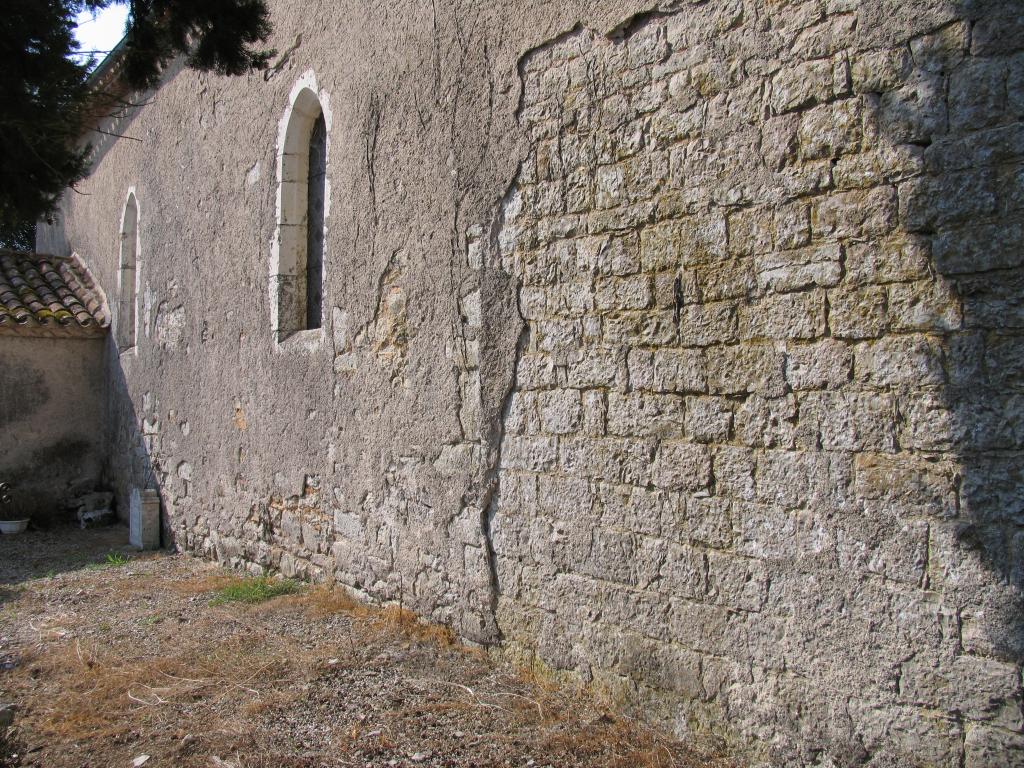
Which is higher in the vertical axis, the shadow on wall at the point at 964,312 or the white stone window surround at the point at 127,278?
the white stone window surround at the point at 127,278

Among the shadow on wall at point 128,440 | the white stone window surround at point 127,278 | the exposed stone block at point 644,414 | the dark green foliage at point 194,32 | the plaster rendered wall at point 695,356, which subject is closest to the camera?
the plaster rendered wall at point 695,356

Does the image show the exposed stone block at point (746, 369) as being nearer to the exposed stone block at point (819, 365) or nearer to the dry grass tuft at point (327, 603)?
the exposed stone block at point (819, 365)

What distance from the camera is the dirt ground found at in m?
3.29

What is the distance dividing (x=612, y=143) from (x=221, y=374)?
431cm

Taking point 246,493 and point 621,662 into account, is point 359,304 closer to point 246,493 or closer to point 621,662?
point 246,493

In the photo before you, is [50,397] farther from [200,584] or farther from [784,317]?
[784,317]

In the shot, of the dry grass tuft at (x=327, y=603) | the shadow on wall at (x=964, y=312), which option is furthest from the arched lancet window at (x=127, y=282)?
the shadow on wall at (x=964, y=312)

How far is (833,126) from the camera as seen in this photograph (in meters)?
2.93

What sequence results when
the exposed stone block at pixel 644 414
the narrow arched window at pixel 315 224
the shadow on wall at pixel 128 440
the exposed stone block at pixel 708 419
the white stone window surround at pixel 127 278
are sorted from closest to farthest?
the exposed stone block at pixel 708 419, the exposed stone block at pixel 644 414, the narrow arched window at pixel 315 224, the shadow on wall at pixel 128 440, the white stone window surround at pixel 127 278

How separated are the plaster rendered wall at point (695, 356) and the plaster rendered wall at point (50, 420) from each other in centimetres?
502

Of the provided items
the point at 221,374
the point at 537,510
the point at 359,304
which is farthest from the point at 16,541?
the point at 537,510

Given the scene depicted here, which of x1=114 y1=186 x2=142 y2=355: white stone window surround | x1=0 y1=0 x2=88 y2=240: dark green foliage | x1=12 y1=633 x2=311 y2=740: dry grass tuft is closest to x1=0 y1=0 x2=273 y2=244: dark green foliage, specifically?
x1=0 y1=0 x2=88 y2=240: dark green foliage

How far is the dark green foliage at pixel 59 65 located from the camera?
10.8ft

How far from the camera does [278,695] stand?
3.89 meters
